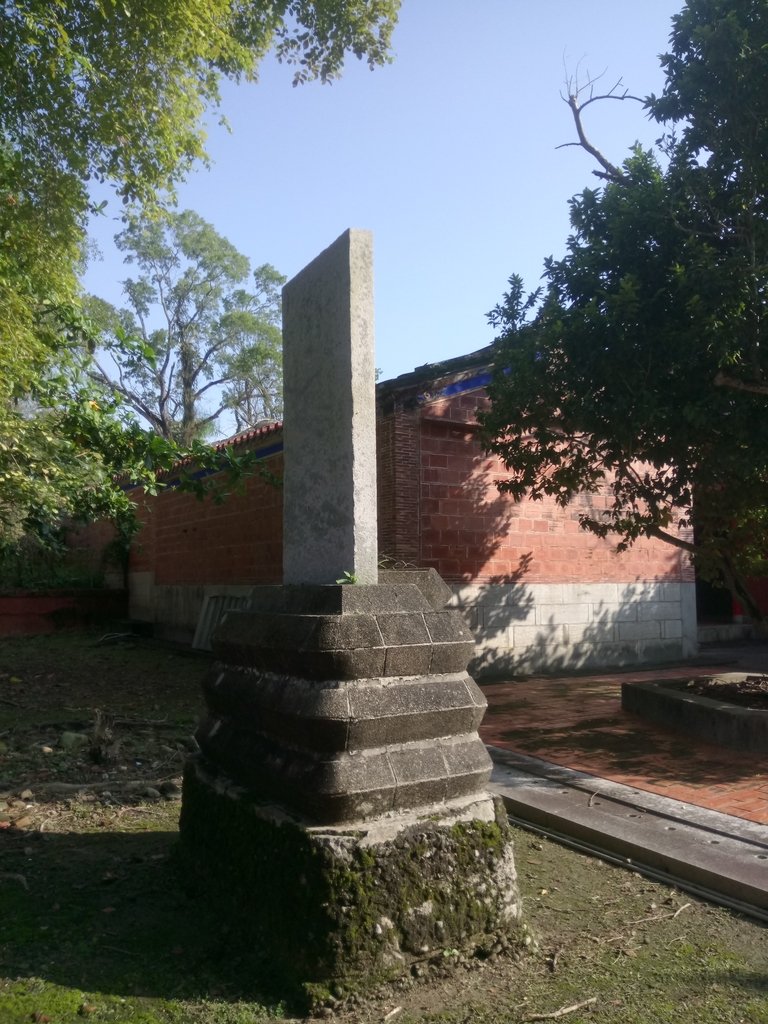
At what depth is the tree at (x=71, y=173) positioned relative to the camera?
21.6 ft

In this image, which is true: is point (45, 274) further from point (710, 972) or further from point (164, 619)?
point (164, 619)

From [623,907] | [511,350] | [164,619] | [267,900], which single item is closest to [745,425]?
[511,350]

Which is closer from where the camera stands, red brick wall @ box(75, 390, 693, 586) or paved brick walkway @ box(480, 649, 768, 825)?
paved brick walkway @ box(480, 649, 768, 825)

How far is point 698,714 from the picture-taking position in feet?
23.5

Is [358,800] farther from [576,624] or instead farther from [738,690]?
[576,624]

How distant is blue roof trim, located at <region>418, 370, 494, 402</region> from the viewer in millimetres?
10281

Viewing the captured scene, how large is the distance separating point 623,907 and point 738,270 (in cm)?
518

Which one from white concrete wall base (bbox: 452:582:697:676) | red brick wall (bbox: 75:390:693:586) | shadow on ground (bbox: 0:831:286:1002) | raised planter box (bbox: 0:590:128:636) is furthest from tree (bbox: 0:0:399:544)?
raised planter box (bbox: 0:590:128:636)

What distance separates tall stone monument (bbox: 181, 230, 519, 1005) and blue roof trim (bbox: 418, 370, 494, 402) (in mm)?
6557

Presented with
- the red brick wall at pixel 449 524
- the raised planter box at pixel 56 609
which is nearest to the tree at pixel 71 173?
the red brick wall at pixel 449 524

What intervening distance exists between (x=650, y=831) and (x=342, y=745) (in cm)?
250

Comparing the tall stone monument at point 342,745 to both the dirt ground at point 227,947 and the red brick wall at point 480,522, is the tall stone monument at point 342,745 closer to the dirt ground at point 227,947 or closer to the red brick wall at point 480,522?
the dirt ground at point 227,947

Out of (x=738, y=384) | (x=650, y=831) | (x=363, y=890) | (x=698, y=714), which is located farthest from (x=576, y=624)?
(x=363, y=890)

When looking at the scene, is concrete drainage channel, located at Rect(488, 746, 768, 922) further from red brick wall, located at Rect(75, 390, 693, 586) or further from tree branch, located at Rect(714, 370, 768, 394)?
red brick wall, located at Rect(75, 390, 693, 586)
